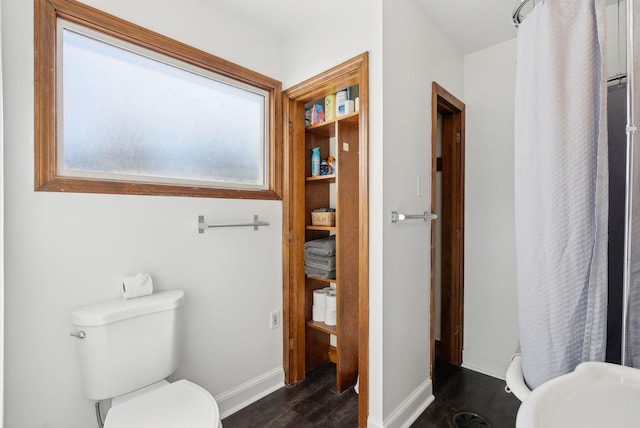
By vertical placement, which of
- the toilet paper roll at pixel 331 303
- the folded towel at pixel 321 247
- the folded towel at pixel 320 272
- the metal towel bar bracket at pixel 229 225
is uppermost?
the metal towel bar bracket at pixel 229 225

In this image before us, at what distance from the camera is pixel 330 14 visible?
1777mm

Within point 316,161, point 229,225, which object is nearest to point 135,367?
point 229,225

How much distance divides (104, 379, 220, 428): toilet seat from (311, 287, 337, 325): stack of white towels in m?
0.99

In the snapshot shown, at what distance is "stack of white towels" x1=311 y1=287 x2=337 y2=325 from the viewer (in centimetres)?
210

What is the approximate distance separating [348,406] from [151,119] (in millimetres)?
1930

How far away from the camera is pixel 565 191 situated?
988mm

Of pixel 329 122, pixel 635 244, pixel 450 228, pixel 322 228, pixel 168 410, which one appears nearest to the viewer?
pixel 635 244

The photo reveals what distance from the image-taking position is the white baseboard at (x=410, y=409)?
1.59 metres

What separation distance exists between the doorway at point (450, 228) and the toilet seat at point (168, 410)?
166cm

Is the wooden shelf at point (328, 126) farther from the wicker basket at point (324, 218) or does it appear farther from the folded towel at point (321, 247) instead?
the folded towel at point (321, 247)

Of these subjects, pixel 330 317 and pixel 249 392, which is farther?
pixel 330 317

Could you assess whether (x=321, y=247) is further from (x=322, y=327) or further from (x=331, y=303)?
(x=322, y=327)

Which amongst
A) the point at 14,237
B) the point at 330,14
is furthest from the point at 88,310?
the point at 330,14

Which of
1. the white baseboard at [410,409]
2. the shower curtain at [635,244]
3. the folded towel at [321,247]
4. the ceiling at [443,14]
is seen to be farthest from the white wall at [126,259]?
the shower curtain at [635,244]
